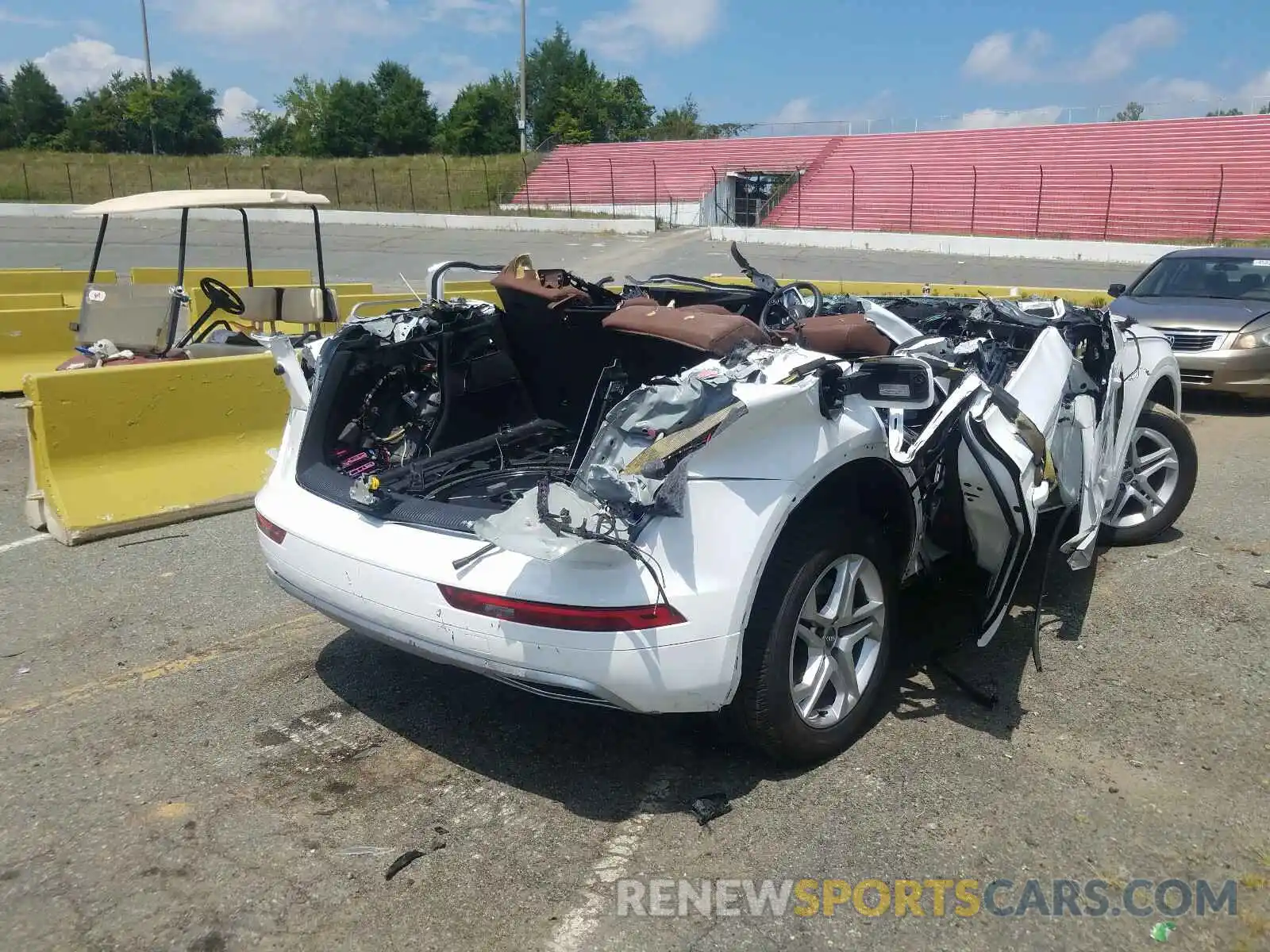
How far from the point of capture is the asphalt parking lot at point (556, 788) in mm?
2602

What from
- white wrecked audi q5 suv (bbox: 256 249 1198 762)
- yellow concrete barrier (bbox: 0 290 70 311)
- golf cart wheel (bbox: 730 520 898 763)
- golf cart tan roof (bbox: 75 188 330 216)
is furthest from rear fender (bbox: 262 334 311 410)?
yellow concrete barrier (bbox: 0 290 70 311)

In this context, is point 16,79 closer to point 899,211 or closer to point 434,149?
point 434,149

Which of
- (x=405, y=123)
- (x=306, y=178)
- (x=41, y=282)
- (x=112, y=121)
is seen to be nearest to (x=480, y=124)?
(x=405, y=123)

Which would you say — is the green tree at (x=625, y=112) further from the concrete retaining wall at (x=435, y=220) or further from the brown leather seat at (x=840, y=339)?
the brown leather seat at (x=840, y=339)

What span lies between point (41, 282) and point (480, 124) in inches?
2405

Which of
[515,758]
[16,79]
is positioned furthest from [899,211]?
[16,79]

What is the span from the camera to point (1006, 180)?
3794cm

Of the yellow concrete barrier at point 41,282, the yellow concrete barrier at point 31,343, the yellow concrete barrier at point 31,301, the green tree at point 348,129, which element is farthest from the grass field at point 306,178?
the yellow concrete barrier at point 31,343

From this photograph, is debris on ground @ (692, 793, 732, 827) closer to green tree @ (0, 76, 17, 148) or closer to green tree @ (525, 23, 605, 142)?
green tree @ (525, 23, 605, 142)

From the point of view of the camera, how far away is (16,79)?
78438mm

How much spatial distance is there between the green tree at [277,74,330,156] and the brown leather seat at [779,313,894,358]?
7845 cm

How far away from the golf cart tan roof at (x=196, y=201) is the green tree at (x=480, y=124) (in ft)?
217

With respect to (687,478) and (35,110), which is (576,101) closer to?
(35,110)

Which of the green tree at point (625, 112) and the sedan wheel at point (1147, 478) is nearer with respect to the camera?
the sedan wheel at point (1147, 478)
